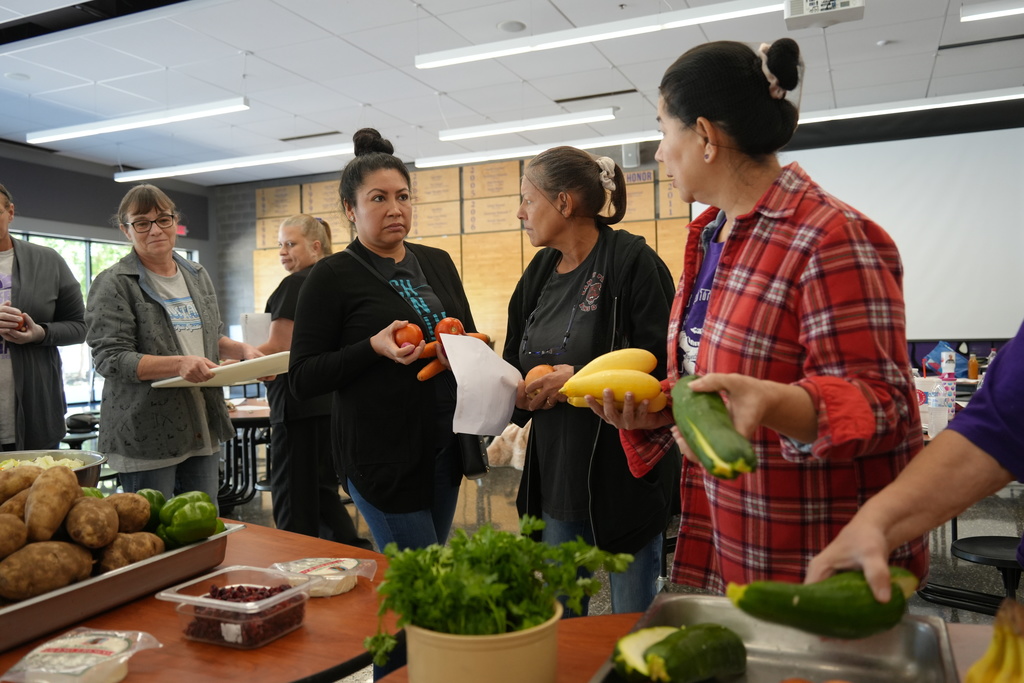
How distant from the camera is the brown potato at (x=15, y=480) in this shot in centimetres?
130

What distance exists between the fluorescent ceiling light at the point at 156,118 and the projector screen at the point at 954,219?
6006 mm

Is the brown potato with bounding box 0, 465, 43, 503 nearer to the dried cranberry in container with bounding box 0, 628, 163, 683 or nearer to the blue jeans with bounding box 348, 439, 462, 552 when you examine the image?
the dried cranberry in container with bounding box 0, 628, 163, 683

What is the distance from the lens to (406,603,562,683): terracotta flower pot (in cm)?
83

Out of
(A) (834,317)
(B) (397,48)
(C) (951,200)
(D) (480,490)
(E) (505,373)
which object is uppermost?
(B) (397,48)

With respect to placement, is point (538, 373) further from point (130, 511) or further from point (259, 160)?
point (259, 160)

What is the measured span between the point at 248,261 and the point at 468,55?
673cm

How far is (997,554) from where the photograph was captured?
266 cm

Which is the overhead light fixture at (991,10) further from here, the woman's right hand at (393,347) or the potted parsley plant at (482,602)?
the potted parsley plant at (482,602)

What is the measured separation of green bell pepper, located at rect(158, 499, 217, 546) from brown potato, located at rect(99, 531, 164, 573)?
32 mm

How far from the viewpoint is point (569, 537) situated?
190 cm

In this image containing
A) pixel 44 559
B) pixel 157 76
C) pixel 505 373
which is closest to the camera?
pixel 44 559

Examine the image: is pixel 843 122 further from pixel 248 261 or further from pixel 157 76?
pixel 248 261

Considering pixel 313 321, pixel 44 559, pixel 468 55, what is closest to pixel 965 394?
pixel 468 55

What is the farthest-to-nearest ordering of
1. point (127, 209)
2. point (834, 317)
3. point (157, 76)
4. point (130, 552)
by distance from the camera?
point (157, 76) → point (127, 209) → point (130, 552) → point (834, 317)
